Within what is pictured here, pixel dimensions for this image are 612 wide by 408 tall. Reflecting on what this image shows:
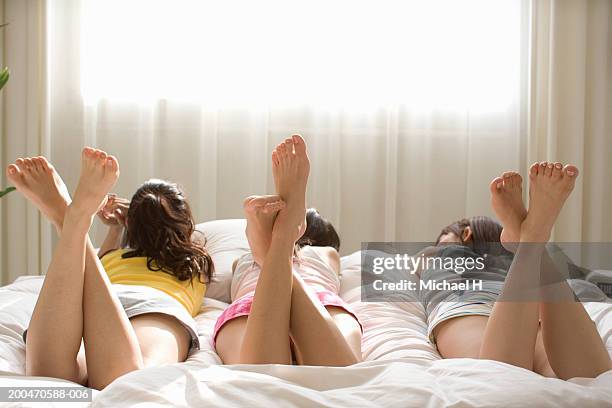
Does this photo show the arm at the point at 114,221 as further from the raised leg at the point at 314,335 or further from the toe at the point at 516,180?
the toe at the point at 516,180

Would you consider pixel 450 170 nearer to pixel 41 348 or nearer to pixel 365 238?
pixel 365 238

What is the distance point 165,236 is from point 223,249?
1.82 ft

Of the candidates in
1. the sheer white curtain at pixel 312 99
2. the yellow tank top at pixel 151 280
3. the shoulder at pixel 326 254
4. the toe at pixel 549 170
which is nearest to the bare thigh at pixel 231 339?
the yellow tank top at pixel 151 280

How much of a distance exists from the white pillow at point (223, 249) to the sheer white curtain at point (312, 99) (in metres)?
1.06

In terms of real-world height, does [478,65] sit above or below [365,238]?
above

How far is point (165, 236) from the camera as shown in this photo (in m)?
2.02

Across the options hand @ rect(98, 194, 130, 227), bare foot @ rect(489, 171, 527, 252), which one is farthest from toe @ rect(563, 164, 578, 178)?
hand @ rect(98, 194, 130, 227)

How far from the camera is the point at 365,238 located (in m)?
3.84

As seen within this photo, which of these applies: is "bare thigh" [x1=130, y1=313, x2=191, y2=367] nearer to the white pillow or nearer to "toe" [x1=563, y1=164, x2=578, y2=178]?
the white pillow

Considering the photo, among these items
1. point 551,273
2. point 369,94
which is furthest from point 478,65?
point 551,273

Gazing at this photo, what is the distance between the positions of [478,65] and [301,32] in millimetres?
948

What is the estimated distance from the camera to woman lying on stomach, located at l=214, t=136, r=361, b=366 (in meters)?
1.47

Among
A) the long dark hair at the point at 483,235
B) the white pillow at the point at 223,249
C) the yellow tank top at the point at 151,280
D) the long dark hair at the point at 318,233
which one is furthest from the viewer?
the long dark hair at the point at 318,233

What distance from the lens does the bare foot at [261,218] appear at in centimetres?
164
